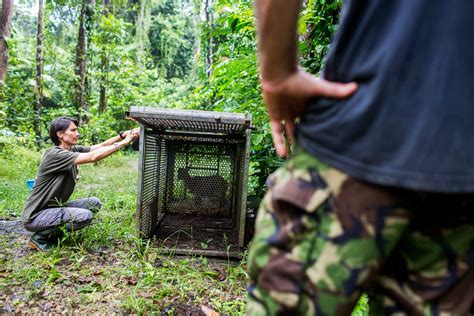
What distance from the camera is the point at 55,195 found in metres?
3.58

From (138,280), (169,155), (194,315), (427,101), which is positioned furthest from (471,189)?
(169,155)

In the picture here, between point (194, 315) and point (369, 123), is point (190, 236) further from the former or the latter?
point (369, 123)

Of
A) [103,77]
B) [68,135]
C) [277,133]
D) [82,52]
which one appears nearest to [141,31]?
[103,77]

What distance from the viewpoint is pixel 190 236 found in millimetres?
3885

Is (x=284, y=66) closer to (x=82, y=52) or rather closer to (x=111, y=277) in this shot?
(x=111, y=277)

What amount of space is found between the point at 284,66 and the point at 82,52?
956 cm

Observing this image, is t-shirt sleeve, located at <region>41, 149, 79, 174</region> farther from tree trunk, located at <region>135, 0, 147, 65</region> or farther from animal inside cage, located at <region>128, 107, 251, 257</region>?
tree trunk, located at <region>135, 0, 147, 65</region>

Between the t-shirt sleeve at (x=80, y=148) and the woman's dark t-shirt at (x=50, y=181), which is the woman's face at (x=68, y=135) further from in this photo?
the t-shirt sleeve at (x=80, y=148)

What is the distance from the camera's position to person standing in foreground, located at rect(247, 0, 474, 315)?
0.72m

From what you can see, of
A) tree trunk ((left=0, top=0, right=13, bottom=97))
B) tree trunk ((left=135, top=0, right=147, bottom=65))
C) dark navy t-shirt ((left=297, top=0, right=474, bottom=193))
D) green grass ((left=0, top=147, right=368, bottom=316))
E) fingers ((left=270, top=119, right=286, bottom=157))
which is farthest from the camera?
tree trunk ((left=135, top=0, right=147, bottom=65))

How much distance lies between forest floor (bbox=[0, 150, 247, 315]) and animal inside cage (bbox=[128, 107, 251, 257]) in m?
0.26

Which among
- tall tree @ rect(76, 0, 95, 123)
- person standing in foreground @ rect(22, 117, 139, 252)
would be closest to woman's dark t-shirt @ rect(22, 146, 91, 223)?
person standing in foreground @ rect(22, 117, 139, 252)

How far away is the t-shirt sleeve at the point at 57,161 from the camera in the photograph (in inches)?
137

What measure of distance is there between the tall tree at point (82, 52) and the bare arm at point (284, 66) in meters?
9.00
